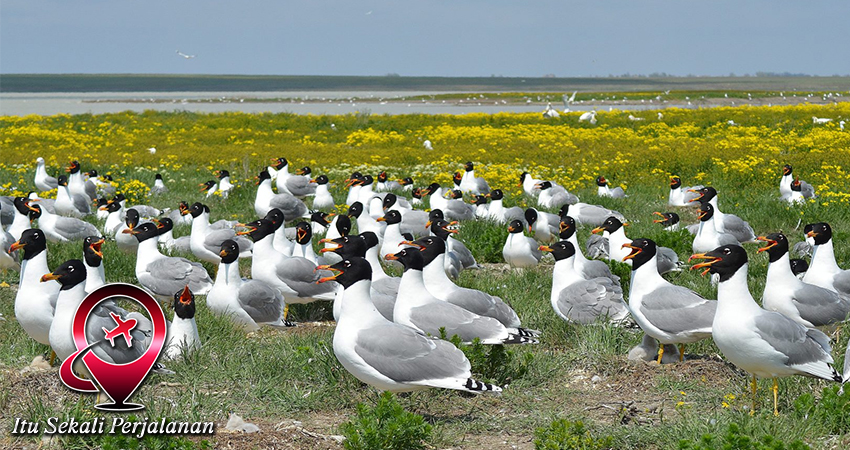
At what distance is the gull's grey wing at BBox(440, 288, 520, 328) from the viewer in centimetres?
741

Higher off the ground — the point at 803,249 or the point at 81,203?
the point at 803,249

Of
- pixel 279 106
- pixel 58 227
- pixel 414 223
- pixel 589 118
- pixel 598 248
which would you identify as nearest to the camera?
pixel 598 248

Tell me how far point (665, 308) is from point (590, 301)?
4.12 ft

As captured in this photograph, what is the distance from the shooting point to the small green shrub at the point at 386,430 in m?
4.94

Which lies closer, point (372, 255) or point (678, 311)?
point (678, 311)

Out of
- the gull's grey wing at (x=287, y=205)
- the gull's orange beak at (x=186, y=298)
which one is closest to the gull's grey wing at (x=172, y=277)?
the gull's orange beak at (x=186, y=298)

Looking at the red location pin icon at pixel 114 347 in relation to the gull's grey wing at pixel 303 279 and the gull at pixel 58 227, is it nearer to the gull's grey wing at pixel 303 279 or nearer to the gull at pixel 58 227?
the gull's grey wing at pixel 303 279

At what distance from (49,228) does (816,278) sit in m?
10.5

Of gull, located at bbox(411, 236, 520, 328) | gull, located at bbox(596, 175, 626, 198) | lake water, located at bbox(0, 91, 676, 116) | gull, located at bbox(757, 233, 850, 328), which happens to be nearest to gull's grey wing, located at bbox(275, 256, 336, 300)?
gull, located at bbox(411, 236, 520, 328)

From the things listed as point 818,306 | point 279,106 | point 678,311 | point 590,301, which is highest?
point 678,311

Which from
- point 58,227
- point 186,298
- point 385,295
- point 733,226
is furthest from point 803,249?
point 58,227

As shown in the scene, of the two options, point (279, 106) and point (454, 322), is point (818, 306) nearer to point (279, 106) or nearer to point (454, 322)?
point (454, 322)

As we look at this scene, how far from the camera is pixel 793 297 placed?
766 centimetres

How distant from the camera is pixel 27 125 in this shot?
3428 centimetres
